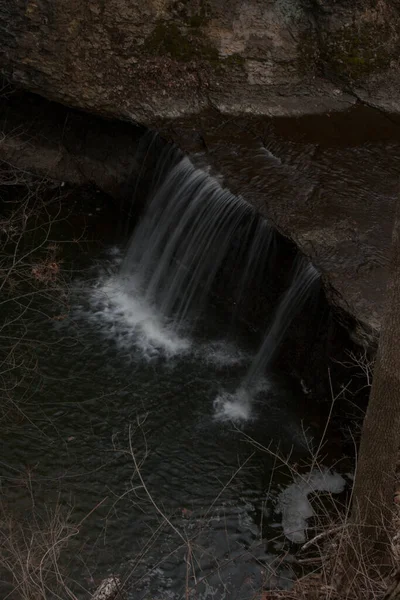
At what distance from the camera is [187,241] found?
444 inches

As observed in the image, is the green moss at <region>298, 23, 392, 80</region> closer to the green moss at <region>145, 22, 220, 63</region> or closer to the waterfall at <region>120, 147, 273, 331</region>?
the green moss at <region>145, 22, 220, 63</region>

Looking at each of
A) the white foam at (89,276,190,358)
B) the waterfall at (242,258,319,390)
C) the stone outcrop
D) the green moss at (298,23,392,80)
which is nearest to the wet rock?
the waterfall at (242,258,319,390)

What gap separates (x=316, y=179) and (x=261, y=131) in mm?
1479

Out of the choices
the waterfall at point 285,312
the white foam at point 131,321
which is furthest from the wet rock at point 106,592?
the white foam at point 131,321

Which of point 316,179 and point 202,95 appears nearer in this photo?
point 316,179

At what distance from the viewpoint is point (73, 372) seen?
10000 millimetres

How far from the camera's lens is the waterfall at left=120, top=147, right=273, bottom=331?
34.4ft

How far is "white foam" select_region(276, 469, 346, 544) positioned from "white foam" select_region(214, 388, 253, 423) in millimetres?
1180

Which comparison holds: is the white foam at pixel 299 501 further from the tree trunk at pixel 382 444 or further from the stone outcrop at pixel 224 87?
the stone outcrop at pixel 224 87

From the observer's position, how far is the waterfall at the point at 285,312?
951 cm

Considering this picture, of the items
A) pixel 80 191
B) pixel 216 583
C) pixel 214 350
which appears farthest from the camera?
pixel 80 191

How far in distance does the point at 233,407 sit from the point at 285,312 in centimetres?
145

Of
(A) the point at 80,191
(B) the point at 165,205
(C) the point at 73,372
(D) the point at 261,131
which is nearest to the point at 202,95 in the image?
(D) the point at 261,131

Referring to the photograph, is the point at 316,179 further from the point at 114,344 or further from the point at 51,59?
the point at 51,59
